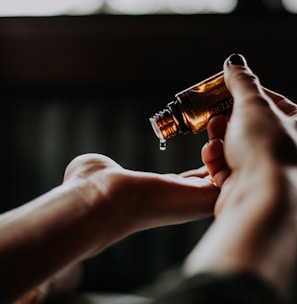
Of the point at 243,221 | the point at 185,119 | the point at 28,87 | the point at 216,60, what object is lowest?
the point at 243,221

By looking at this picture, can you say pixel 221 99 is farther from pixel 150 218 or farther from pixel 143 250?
pixel 143 250

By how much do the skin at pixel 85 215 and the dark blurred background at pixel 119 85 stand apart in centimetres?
105

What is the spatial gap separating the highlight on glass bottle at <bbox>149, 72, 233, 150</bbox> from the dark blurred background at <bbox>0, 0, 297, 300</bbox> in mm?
1134

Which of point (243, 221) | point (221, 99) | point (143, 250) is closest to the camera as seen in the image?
point (243, 221)

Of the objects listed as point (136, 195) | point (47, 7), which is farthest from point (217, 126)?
point (47, 7)

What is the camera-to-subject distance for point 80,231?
797mm

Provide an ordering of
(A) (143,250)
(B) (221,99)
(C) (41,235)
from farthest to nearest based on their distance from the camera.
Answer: (A) (143,250)
(B) (221,99)
(C) (41,235)

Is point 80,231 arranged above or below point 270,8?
below

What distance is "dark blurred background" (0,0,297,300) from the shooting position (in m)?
2.05

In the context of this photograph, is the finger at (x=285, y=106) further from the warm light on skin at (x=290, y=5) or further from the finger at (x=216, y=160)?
the warm light on skin at (x=290, y=5)

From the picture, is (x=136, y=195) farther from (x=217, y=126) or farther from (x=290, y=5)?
(x=290, y=5)

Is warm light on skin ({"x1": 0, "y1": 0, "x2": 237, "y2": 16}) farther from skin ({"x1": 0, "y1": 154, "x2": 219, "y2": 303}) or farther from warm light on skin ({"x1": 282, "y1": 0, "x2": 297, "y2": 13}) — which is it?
skin ({"x1": 0, "y1": 154, "x2": 219, "y2": 303})

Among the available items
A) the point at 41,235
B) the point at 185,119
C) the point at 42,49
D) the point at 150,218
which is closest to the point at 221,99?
the point at 185,119

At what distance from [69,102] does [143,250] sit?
0.57 m
